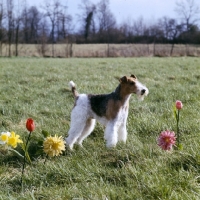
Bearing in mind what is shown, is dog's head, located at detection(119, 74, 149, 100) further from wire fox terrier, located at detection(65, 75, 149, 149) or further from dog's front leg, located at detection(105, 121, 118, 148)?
dog's front leg, located at detection(105, 121, 118, 148)

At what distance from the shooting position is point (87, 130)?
15.2ft

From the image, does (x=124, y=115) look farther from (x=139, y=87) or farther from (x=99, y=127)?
(x=99, y=127)

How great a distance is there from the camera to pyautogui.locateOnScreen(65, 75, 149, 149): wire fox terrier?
4191mm

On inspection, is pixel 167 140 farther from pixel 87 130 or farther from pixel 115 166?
pixel 87 130

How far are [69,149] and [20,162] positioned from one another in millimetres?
685

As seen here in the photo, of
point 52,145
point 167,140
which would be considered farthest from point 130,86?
point 52,145

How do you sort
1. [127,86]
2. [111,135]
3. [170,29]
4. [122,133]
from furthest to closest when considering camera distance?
[170,29]
[122,133]
[127,86]
[111,135]

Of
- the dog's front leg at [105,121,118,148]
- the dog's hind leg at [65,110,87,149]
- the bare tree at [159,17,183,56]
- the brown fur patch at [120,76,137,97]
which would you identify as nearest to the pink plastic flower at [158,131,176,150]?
the dog's front leg at [105,121,118,148]

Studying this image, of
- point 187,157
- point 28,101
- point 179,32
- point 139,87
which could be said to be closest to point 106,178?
point 187,157

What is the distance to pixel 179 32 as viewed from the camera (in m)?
45.8

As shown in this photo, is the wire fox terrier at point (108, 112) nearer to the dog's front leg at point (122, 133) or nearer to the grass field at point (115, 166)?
the dog's front leg at point (122, 133)

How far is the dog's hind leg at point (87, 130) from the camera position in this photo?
4598 millimetres

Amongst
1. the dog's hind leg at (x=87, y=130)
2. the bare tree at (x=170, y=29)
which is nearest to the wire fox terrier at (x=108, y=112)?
the dog's hind leg at (x=87, y=130)

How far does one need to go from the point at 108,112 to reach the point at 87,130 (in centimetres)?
54
